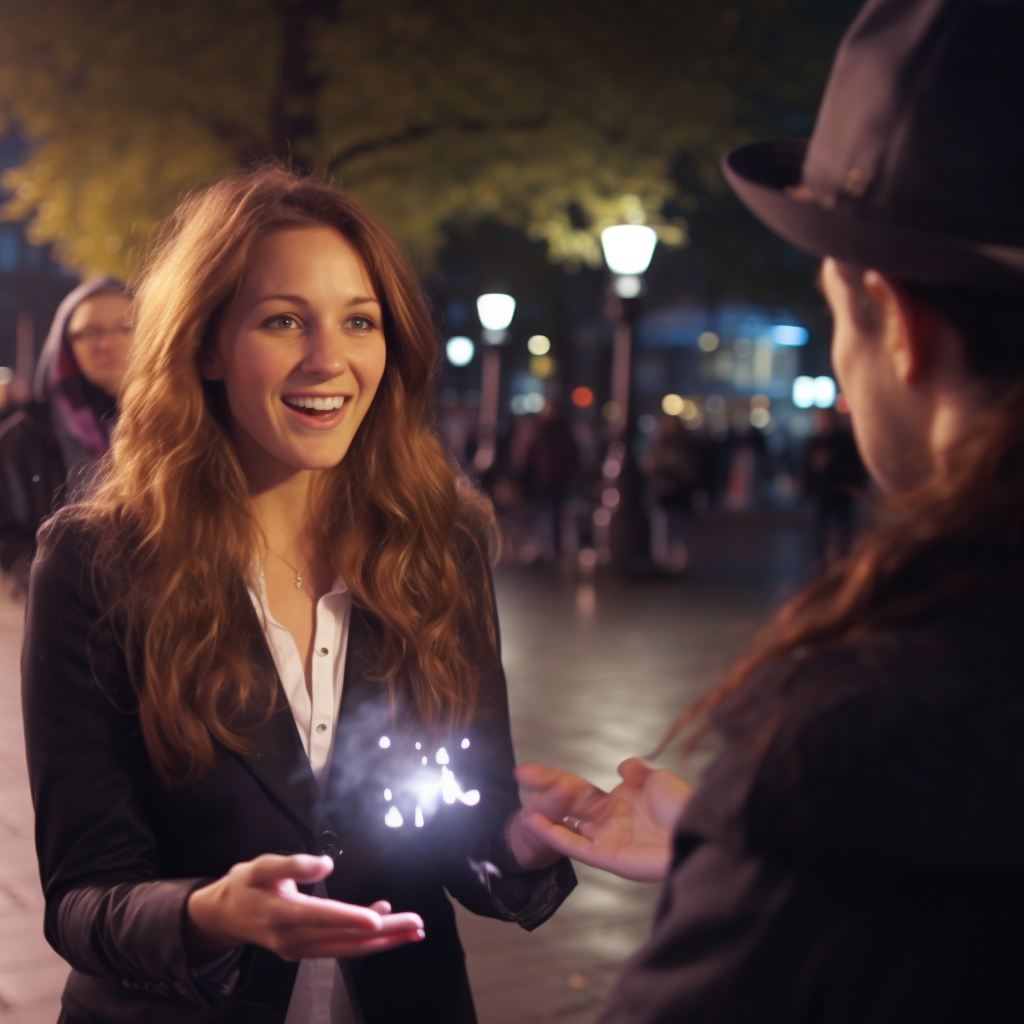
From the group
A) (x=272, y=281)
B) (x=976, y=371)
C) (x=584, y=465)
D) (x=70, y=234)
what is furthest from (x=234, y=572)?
(x=584, y=465)

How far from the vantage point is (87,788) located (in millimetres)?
1877

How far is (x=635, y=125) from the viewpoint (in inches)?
599

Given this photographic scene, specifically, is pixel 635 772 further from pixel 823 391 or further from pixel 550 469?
pixel 823 391

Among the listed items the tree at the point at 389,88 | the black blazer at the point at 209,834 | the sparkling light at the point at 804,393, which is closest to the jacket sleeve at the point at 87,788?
the black blazer at the point at 209,834

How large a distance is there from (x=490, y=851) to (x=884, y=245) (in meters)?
1.29

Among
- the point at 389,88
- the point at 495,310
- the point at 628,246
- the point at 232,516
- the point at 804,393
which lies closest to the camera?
the point at 232,516

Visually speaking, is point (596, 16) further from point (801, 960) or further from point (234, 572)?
point (801, 960)

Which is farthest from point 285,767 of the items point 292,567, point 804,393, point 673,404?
point 673,404

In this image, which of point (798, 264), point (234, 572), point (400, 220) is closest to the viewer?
point (234, 572)

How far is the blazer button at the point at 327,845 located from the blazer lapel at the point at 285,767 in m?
0.02

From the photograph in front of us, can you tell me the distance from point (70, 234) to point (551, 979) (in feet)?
50.8

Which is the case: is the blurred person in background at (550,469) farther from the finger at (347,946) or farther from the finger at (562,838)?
the finger at (347,946)

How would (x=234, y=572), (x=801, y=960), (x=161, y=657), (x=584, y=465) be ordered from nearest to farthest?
(x=801, y=960) < (x=161, y=657) < (x=234, y=572) < (x=584, y=465)

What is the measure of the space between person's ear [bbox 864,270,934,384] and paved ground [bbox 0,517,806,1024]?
320 millimetres
